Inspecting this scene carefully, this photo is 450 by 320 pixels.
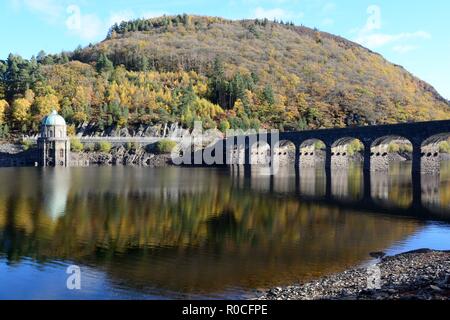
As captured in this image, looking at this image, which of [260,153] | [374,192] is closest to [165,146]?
[260,153]

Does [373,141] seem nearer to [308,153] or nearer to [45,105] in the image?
[308,153]

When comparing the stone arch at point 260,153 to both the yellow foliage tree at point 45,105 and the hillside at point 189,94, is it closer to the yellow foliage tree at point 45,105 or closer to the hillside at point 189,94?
the hillside at point 189,94

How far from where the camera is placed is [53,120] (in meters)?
114

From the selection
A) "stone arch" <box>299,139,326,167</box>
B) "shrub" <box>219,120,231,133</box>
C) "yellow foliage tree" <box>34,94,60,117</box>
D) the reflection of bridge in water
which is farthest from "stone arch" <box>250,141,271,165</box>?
"yellow foliage tree" <box>34,94,60,117</box>

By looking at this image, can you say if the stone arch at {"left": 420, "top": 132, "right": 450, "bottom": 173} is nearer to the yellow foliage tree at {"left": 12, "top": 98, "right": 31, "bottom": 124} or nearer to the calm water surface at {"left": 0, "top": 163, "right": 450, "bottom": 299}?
the calm water surface at {"left": 0, "top": 163, "right": 450, "bottom": 299}

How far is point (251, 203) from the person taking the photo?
47250 mm

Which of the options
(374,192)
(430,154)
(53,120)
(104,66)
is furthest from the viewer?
(104,66)

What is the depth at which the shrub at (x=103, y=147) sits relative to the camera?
114 metres

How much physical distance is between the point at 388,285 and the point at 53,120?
340 feet
